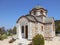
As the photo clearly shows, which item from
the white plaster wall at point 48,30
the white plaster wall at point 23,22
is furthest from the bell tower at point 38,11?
the white plaster wall at point 23,22

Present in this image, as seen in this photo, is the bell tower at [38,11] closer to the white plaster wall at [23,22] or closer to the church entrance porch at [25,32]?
the church entrance porch at [25,32]

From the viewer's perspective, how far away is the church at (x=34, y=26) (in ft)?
87.2

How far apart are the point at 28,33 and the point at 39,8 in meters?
8.27

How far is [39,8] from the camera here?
3142cm

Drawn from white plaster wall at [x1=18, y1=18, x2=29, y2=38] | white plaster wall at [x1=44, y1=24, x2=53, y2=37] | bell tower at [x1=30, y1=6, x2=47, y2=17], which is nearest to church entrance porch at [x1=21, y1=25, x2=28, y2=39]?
white plaster wall at [x1=18, y1=18, x2=29, y2=38]

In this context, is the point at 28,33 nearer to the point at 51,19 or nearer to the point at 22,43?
the point at 22,43

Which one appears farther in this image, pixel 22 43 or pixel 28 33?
pixel 28 33

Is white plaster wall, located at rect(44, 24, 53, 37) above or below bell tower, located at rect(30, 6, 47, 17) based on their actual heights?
below

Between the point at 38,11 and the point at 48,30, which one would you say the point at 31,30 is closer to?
the point at 48,30

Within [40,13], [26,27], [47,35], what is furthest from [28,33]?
[40,13]

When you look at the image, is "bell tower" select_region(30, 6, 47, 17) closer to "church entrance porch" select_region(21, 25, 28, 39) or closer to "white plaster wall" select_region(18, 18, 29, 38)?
"church entrance porch" select_region(21, 25, 28, 39)

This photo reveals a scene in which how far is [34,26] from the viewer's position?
1079 inches

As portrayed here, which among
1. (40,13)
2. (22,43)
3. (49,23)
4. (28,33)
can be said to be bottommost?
(22,43)

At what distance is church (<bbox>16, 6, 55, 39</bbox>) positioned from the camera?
26.6 m
